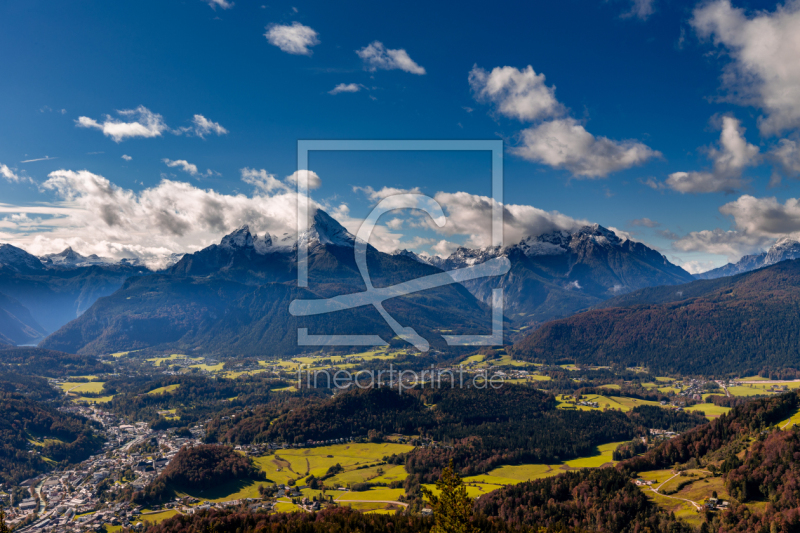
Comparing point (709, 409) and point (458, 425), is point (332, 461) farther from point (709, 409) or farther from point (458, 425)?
point (709, 409)

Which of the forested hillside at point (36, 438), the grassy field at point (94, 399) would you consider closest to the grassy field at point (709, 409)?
the forested hillside at point (36, 438)

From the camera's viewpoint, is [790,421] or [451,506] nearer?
[451,506]

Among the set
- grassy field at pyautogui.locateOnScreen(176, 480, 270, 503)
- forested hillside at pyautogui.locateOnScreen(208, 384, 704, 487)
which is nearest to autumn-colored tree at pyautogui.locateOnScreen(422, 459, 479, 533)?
grassy field at pyautogui.locateOnScreen(176, 480, 270, 503)

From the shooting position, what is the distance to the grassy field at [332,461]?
10419cm

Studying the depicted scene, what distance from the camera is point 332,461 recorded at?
114438mm

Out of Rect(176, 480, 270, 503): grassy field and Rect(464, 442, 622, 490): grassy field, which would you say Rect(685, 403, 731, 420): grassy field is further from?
Rect(176, 480, 270, 503): grassy field

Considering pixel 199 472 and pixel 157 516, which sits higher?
pixel 199 472

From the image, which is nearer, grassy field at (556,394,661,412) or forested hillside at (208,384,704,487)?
forested hillside at (208,384,704,487)

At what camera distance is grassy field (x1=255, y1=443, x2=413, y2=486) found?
104 m

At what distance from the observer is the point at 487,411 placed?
493ft

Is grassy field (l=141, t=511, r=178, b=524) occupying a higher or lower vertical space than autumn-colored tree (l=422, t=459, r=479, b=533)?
→ lower

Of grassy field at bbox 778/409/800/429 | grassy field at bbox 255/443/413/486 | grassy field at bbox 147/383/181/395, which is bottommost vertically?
grassy field at bbox 255/443/413/486

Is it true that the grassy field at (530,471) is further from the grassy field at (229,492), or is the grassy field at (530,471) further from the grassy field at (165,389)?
the grassy field at (165,389)

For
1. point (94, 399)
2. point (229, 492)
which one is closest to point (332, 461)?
point (229, 492)
